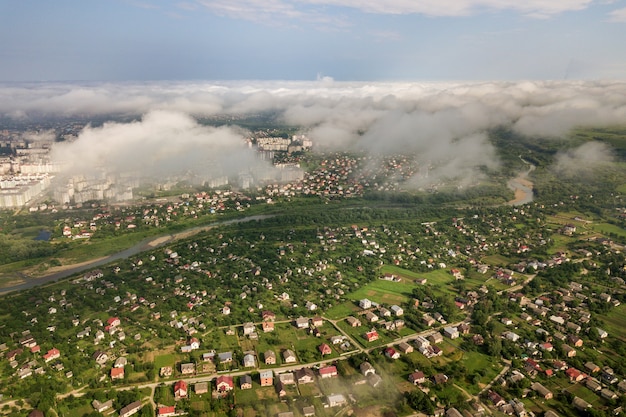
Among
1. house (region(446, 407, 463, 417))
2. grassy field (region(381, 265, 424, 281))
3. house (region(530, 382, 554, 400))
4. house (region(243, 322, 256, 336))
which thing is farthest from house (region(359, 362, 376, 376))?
grassy field (region(381, 265, 424, 281))

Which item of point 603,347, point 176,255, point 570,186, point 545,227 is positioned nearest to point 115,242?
point 176,255

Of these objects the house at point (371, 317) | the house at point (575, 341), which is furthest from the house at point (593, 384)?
the house at point (371, 317)

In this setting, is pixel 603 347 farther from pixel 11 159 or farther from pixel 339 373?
pixel 11 159

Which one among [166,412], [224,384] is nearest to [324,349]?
[224,384]

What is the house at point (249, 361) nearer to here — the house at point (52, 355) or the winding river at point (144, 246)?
the house at point (52, 355)

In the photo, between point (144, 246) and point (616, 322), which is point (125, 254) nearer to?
point (144, 246)
